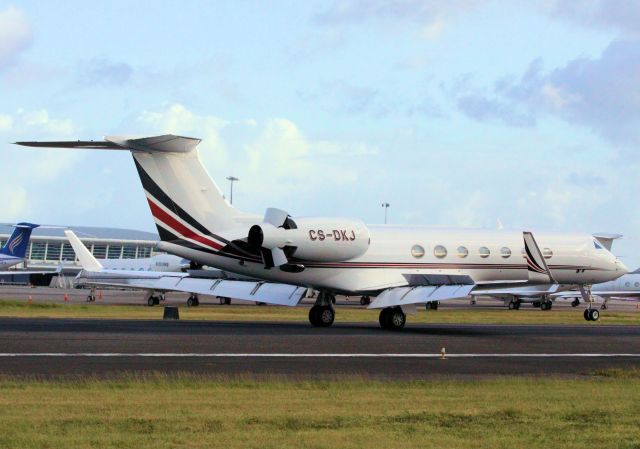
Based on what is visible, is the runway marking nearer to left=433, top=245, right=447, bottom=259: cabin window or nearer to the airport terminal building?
left=433, top=245, right=447, bottom=259: cabin window

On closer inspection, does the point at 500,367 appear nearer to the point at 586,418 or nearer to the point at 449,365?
the point at 449,365

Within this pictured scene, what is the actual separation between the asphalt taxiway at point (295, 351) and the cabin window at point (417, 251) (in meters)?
3.28

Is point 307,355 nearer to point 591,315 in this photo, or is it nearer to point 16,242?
point 591,315

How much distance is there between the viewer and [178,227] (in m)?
31.5

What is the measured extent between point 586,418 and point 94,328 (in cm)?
1948

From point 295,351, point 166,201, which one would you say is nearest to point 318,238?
point 166,201

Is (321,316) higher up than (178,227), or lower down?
lower down

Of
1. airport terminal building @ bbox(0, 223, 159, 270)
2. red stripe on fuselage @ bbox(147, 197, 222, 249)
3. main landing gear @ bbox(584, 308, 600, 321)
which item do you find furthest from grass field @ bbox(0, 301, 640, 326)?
airport terminal building @ bbox(0, 223, 159, 270)

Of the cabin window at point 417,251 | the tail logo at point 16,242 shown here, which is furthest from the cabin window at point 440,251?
the tail logo at point 16,242

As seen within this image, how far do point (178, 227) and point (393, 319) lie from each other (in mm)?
8027

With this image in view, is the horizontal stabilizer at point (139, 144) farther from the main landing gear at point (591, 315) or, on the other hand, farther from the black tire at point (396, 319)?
the main landing gear at point (591, 315)

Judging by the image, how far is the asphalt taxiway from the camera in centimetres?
1870

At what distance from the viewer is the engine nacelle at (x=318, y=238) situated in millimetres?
31234

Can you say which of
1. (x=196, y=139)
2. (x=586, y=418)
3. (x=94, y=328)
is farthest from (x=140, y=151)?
(x=586, y=418)
